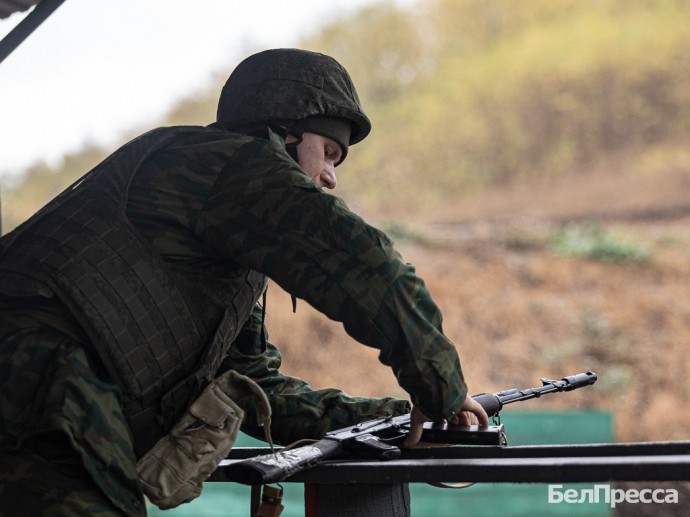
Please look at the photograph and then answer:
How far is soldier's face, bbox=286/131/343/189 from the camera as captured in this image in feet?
7.62

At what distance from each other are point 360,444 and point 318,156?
27.3 inches

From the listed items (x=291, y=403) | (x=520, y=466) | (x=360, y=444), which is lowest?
(x=520, y=466)

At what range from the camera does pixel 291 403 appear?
8.52 ft

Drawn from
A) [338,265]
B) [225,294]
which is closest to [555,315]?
[225,294]

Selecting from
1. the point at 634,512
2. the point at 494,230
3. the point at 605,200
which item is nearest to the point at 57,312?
the point at 634,512

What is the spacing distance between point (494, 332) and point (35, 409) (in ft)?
36.8

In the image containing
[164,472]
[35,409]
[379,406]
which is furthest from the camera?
[379,406]

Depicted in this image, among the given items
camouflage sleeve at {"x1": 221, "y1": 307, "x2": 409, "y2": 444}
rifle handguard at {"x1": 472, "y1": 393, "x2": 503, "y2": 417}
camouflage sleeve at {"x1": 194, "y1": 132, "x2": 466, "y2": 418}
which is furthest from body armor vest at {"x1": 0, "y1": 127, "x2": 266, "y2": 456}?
rifle handguard at {"x1": 472, "y1": 393, "x2": 503, "y2": 417}

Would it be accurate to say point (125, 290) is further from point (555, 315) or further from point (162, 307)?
point (555, 315)

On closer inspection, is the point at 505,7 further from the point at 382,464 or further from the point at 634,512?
the point at 382,464

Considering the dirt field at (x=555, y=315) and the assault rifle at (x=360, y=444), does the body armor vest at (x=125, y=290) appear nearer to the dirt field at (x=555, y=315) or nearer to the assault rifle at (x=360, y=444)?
the assault rifle at (x=360, y=444)

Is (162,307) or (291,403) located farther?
(291,403)

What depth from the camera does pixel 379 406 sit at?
8.55ft

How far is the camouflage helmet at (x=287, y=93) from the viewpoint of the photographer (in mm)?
2271
